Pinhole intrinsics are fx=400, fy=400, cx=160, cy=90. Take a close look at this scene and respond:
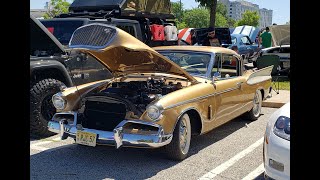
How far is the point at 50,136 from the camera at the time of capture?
20.3 ft

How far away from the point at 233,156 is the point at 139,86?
5.27 ft

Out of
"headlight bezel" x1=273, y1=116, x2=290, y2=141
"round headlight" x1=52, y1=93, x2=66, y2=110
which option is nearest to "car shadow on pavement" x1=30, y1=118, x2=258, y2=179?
"round headlight" x1=52, y1=93, x2=66, y2=110

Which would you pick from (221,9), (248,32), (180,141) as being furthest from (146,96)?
(221,9)

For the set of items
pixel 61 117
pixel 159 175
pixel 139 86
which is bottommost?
pixel 159 175

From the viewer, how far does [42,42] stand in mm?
6508

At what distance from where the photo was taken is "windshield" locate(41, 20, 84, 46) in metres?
8.73

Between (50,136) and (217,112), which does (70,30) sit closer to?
(50,136)

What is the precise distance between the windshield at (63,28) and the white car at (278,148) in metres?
5.86

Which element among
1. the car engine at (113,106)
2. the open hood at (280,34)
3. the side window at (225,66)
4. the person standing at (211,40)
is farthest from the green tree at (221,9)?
the car engine at (113,106)

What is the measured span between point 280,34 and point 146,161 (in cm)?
1074

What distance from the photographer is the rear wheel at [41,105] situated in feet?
19.6

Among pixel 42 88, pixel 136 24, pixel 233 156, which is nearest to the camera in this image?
pixel 233 156
